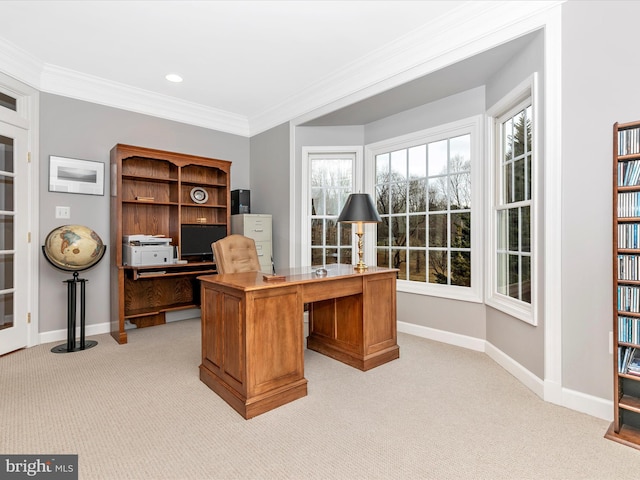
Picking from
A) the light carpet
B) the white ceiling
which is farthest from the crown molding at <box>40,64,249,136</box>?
the light carpet

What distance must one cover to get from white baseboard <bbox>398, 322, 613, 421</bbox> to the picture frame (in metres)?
3.90

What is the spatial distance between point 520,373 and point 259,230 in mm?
3338

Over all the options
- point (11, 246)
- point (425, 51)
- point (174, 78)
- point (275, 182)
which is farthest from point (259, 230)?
point (425, 51)

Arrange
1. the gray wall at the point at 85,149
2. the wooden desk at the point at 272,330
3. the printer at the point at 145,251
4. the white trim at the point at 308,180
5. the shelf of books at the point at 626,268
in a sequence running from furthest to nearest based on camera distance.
Result: the white trim at the point at 308,180 → the printer at the point at 145,251 → the gray wall at the point at 85,149 → the wooden desk at the point at 272,330 → the shelf of books at the point at 626,268

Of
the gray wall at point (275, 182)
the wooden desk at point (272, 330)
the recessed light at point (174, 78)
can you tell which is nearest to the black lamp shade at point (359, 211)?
the wooden desk at point (272, 330)

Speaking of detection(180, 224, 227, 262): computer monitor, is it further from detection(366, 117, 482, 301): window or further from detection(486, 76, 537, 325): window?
detection(486, 76, 537, 325): window

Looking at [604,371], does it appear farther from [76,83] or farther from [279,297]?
[76,83]

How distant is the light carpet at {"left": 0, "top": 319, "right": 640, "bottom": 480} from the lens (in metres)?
1.68

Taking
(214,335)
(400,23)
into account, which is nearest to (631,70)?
(400,23)

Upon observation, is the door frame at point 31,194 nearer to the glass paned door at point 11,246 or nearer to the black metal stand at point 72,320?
the glass paned door at point 11,246

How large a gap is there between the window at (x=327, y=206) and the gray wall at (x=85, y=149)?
1.88 m

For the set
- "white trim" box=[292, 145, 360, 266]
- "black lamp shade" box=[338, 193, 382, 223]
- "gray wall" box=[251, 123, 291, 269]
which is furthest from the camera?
"gray wall" box=[251, 123, 291, 269]

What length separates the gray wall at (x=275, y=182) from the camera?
4.73 m

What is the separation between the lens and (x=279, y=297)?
232 centimetres
